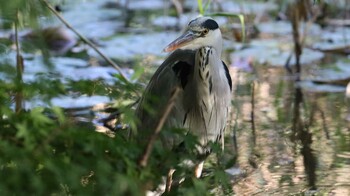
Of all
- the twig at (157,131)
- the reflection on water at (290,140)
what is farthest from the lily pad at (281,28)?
the twig at (157,131)

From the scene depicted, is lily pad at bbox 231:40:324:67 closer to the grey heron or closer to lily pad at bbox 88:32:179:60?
lily pad at bbox 88:32:179:60

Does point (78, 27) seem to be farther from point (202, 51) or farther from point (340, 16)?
point (202, 51)

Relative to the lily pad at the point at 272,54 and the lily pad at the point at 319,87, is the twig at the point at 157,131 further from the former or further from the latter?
the lily pad at the point at 272,54

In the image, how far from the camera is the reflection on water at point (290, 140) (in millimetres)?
3955

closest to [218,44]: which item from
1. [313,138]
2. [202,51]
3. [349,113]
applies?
[202,51]

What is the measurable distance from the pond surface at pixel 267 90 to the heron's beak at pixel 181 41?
A: 0.42m

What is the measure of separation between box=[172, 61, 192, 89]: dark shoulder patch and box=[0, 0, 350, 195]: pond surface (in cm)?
40

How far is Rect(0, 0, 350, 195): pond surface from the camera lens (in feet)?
13.4

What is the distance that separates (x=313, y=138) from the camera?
4.71m

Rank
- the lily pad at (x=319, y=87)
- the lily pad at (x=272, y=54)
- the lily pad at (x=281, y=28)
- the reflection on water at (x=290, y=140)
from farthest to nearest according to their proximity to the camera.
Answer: the lily pad at (x=281, y=28) < the lily pad at (x=272, y=54) < the lily pad at (x=319, y=87) < the reflection on water at (x=290, y=140)

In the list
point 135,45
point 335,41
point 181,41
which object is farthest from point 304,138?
point 135,45

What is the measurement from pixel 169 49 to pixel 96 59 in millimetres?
3358

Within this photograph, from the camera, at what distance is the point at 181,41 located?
3.54m

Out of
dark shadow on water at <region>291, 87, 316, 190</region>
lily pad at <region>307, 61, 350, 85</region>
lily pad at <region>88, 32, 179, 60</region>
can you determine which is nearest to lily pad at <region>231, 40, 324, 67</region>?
lily pad at <region>307, 61, 350, 85</region>
